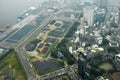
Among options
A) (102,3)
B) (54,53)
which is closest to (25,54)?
(54,53)

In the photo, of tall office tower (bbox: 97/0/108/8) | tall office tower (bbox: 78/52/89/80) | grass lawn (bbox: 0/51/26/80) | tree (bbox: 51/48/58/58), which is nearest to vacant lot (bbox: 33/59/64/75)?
tree (bbox: 51/48/58/58)

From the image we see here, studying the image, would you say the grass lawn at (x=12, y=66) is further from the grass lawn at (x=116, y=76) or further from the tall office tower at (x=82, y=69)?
the grass lawn at (x=116, y=76)

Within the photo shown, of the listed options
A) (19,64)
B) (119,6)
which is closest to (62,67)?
(19,64)

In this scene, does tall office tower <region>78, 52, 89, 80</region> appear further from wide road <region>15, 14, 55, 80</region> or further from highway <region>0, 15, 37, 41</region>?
highway <region>0, 15, 37, 41</region>

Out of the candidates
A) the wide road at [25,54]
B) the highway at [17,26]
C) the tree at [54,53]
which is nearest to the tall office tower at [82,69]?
the wide road at [25,54]

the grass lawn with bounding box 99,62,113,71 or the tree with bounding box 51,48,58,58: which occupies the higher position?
the tree with bounding box 51,48,58,58

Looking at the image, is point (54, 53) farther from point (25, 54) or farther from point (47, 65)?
point (25, 54)
